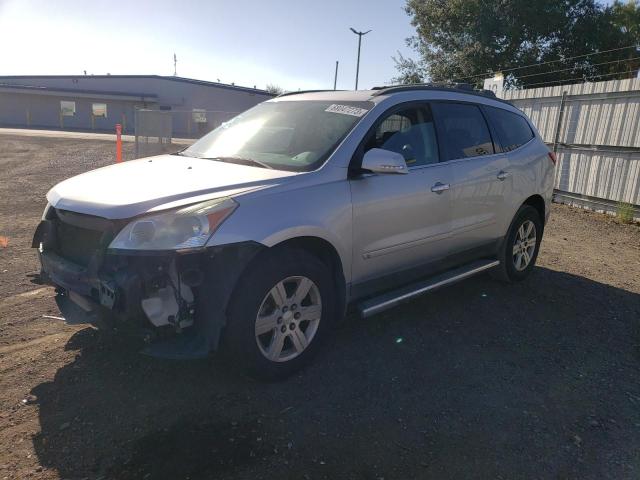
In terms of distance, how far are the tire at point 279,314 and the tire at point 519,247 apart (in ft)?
8.39

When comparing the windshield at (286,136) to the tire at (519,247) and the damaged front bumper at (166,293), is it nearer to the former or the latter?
the damaged front bumper at (166,293)

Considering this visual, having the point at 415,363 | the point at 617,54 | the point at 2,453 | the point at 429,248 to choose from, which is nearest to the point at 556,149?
the point at 429,248

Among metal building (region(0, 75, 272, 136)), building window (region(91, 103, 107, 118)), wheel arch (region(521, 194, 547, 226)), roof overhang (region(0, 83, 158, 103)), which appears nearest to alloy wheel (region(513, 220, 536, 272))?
wheel arch (region(521, 194, 547, 226))

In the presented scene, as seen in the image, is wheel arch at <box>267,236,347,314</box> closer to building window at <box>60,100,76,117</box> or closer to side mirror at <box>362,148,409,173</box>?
side mirror at <box>362,148,409,173</box>

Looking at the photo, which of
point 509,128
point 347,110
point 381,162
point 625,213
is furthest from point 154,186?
point 625,213

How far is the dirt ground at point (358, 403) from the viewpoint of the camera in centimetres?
265

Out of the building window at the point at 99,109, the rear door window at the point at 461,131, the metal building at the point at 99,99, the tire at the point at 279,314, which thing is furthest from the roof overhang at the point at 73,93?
the tire at the point at 279,314

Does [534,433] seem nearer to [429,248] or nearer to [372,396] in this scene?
[372,396]

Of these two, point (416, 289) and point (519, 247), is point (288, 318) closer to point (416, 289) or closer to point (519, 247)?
point (416, 289)

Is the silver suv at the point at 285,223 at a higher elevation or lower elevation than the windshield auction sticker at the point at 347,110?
lower

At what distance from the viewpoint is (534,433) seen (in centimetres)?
299

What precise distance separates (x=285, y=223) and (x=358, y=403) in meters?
1.20

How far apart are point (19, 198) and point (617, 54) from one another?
27016 mm

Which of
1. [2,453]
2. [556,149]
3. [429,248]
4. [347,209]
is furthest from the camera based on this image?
[556,149]
